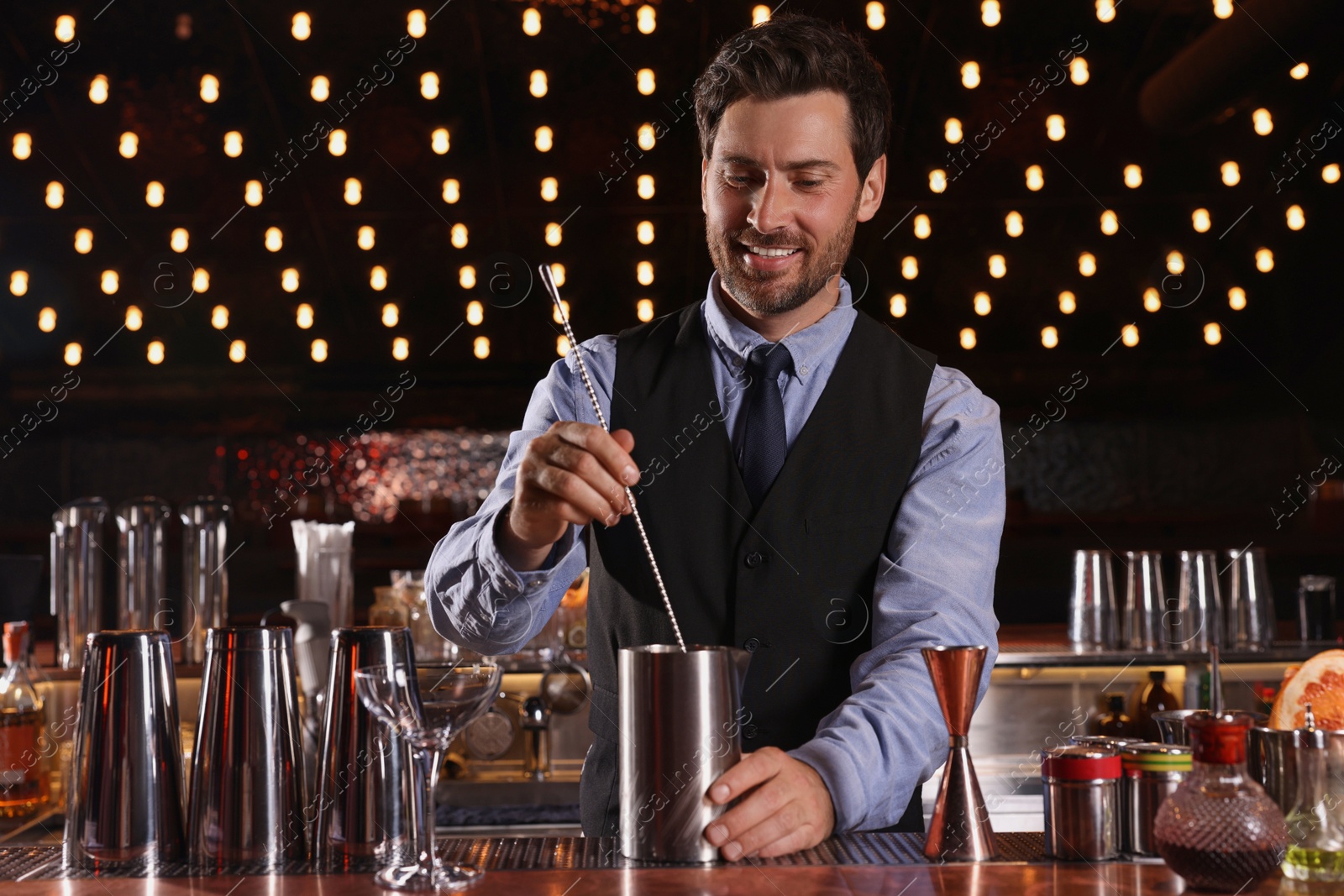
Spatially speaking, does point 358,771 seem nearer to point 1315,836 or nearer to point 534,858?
point 534,858

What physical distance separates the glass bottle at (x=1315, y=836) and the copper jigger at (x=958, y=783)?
0.87 feet

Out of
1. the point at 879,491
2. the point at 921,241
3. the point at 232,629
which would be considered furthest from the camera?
the point at 921,241

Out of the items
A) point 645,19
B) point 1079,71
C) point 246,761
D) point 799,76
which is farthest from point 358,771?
point 1079,71

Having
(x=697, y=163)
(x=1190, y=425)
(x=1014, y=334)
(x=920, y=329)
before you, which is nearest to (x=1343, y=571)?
(x=1190, y=425)

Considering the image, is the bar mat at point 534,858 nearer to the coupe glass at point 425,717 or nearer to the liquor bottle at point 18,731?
the coupe glass at point 425,717

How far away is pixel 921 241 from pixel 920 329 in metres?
0.31

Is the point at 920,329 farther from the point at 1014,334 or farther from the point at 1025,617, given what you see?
the point at 1025,617

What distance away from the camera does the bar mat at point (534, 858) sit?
1.16m

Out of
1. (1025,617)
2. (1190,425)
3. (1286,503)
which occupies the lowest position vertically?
(1025,617)

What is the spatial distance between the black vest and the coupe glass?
→ 1.76 ft

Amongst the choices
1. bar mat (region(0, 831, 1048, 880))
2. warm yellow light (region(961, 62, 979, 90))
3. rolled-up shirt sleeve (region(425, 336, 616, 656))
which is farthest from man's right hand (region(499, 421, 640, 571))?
warm yellow light (region(961, 62, 979, 90))

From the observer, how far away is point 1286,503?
14.3 feet

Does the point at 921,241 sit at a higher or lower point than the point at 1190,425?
higher

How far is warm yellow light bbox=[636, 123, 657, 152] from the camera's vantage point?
356 cm
